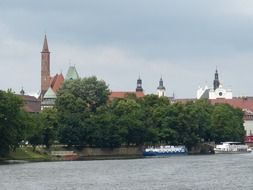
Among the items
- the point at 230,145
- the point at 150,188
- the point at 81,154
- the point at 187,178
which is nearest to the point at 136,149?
the point at 81,154

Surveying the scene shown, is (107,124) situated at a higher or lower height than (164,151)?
higher

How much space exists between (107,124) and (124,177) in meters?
66.0

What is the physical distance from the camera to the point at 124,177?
315 ft

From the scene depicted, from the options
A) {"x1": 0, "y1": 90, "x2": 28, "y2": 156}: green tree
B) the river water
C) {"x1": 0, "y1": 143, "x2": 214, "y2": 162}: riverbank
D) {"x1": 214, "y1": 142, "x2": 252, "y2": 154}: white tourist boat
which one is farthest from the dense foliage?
the river water

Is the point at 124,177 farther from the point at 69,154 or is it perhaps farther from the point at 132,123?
the point at 132,123

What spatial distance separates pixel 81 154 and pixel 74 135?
147 inches

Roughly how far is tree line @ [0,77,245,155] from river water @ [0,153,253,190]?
16.0 metres

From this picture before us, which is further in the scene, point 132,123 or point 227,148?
point 227,148

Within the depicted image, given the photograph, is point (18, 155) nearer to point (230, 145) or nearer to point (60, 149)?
point (60, 149)

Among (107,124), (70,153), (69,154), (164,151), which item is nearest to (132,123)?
(107,124)

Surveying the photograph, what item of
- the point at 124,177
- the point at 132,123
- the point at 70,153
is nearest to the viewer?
the point at 124,177

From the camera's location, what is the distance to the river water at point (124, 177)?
276ft

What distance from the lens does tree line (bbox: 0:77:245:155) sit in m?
132

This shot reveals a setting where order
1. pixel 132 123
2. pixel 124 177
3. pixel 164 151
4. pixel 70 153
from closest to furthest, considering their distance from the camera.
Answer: pixel 124 177
pixel 70 153
pixel 132 123
pixel 164 151
